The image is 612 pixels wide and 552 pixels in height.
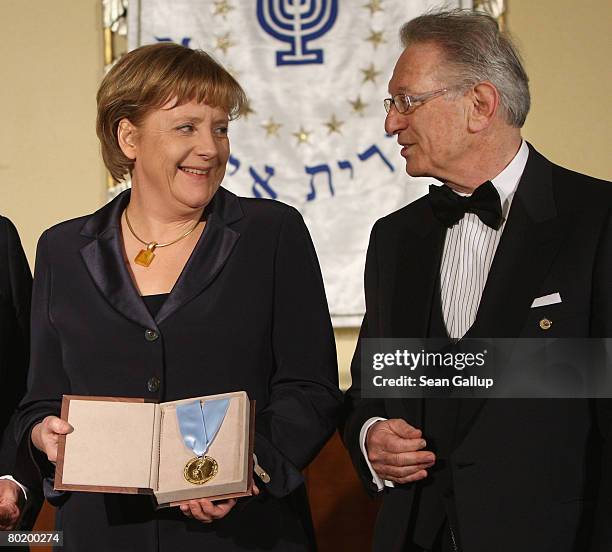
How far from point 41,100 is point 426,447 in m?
2.72

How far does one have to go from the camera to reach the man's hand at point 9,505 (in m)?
2.30

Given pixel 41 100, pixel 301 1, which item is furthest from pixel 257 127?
pixel 41 100

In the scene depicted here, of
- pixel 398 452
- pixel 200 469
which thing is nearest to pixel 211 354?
pixel 200 469

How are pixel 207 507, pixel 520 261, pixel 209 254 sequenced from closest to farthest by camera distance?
pixel 207 507 → pixel 520 261 → pixel 209 254

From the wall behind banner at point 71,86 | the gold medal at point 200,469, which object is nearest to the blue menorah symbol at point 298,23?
the wall behind banner at point 71,86

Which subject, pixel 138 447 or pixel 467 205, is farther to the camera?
pixel 467 205

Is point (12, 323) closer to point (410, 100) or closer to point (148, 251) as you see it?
point (148, 251)

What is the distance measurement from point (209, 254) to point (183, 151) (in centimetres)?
22

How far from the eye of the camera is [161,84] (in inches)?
89.0

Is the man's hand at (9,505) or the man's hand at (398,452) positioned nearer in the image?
the man's hand at (398,452)

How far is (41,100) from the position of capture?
4.37 metres

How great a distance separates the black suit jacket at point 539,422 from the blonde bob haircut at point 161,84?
66cm

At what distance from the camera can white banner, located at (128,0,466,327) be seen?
421cm

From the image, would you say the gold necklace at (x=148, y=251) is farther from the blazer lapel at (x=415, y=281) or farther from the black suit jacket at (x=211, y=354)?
the blazer lapel at (x=415, y=281)
